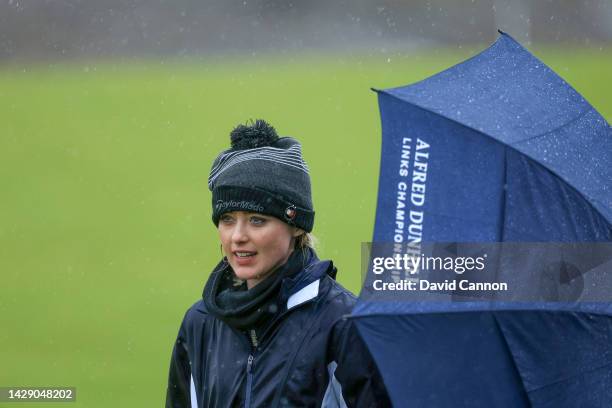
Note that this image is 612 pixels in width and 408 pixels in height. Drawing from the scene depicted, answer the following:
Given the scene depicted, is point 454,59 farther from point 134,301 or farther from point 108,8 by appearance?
point 134,301

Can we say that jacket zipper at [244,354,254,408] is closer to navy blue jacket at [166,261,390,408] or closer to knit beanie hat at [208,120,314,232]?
navy blue jacket at [166,261,390,408]

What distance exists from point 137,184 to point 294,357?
7.75m

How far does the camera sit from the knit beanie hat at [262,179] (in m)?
2.86

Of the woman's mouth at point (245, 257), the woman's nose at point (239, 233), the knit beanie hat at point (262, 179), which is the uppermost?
the knit beanie hat at point (262, 179)

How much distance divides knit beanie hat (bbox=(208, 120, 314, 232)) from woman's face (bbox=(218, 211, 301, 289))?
3 cm

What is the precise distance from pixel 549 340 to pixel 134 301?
18.9 ft

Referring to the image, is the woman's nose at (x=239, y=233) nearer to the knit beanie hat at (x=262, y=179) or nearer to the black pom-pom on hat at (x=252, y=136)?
the knit beanie hat at (x=262, y=179)

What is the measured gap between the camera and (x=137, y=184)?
A: 10320 mm

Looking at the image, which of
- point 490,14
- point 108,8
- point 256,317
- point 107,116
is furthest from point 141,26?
point 256,317

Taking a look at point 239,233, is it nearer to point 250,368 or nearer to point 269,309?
point 269,309

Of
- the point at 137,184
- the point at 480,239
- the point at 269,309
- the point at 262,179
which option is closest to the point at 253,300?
the point at 269,309

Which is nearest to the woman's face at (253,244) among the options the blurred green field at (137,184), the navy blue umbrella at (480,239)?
the navy blue umbrella at (480,239)

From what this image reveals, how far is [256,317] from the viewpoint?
280cm

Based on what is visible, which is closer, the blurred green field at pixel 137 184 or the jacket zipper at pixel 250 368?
the jacket zipper at pixel 250 368
